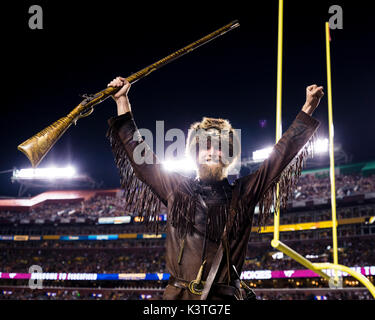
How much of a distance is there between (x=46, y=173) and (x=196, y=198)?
160 feet

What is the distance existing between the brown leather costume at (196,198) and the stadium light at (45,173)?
47996 millimetres

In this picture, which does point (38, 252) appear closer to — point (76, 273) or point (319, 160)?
point (76, 273)

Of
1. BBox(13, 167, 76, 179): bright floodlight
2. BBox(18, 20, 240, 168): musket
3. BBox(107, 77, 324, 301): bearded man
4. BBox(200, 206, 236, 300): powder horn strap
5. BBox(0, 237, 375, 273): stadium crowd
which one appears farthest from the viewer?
BBox(13, 167, 76, 179): bright floodlight

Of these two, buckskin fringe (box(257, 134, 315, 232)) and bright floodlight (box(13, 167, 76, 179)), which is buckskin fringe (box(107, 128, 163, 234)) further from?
bright floodlight (box(13, 167, 76, 179))

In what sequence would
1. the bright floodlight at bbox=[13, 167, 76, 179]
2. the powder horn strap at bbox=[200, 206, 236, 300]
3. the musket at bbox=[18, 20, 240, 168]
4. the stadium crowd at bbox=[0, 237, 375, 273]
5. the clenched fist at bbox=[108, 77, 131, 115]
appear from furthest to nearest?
the bright floodlight at bbox=[13, 167, 76, 179] → the stadium crowd at bbox=[0, 237, 375, 273] → the clenched fist at bbox=[108, 77, 131, 115] → the musket at bbox=[18, 20, 240, 168] → the powder horn strap at bbox=[200, 206, 236, 300]

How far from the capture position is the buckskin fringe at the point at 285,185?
231 cm

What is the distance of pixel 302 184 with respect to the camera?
3941 centimetres

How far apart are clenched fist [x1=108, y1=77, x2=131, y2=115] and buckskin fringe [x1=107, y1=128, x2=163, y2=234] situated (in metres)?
0.19

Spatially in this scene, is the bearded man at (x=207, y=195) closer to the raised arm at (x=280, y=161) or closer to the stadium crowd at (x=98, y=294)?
the raised arm at (x=280, y=161)

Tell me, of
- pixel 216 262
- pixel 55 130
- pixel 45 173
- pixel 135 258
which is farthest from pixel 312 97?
pixel 45 173

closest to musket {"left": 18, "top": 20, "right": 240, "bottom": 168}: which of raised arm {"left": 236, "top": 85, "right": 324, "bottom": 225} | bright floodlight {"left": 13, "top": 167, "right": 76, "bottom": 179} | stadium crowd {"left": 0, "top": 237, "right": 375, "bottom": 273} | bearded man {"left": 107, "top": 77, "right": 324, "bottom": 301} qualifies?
bearded man {"left": 107, "top": 77, "right": 324, "bottom": 301}

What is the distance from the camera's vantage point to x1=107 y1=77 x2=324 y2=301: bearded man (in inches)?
75.5

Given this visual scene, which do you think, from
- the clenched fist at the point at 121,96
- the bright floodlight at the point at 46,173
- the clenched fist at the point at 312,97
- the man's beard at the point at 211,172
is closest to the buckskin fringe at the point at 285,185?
the clenched fist at the point at 312,97

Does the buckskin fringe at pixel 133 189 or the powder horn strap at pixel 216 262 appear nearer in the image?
the powder horn strap at pixel 216 262
